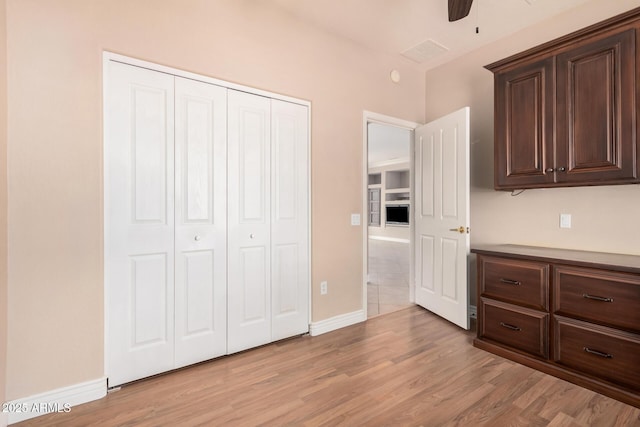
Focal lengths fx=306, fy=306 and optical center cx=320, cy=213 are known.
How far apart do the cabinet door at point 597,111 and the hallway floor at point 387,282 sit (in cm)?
222

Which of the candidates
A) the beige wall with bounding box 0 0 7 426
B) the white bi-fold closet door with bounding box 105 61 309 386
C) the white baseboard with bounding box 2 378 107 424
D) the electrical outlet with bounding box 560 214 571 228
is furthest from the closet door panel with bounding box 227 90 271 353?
the electrical outlet with bounding box 560 214 571 228

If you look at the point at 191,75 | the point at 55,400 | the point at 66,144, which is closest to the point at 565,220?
the point at 191,75

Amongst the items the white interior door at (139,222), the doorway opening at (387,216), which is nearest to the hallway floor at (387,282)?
the doorway opening at (387,216)

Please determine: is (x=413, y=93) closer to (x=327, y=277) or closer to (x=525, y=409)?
(x=327, y=277)

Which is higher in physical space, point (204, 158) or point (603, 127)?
point (603, 127)

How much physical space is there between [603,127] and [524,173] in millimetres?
564

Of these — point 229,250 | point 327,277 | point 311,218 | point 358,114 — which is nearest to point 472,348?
point 327,277

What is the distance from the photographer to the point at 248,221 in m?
2.52

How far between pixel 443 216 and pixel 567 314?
52.9 inches

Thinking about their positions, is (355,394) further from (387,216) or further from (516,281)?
(387,216)

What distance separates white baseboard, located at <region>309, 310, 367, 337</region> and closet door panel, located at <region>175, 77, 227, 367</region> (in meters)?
0.84

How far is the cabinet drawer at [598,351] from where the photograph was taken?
6.02 ft

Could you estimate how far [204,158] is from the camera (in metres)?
2.29

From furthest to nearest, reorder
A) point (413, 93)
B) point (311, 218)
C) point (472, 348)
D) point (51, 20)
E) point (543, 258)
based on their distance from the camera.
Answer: point (413, 93) → point (311, 218) → point (472, 348) → point (543, 258) → point (51, 20)
